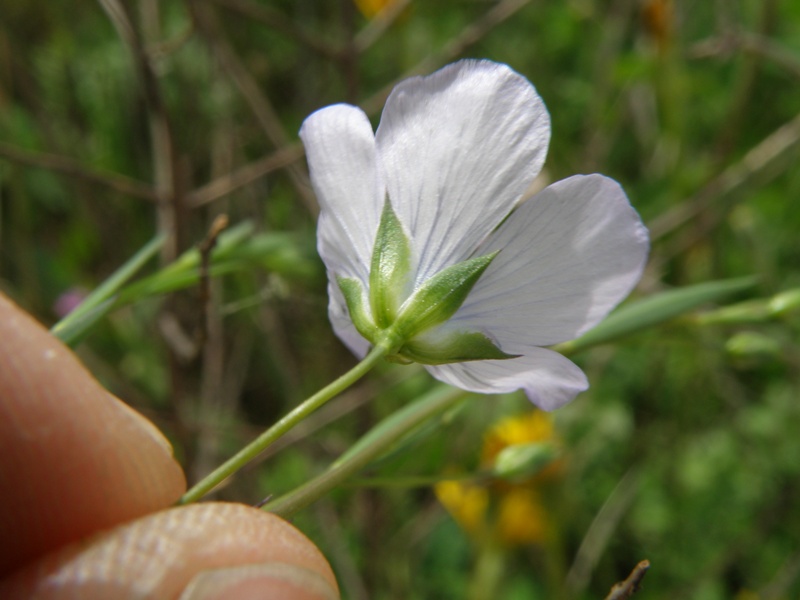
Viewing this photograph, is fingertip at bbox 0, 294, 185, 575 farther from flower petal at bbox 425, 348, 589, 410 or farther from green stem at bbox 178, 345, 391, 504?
flower petal at bbox 425, 348, 589, 410

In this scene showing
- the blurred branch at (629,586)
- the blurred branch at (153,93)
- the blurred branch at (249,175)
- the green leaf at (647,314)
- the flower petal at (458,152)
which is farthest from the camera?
the blurred branch at (249,175)

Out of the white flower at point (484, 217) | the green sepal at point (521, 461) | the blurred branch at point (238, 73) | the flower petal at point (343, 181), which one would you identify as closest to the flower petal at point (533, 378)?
the white flower at point (484, 217)

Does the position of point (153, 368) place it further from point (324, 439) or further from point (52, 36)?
point (52, 36)

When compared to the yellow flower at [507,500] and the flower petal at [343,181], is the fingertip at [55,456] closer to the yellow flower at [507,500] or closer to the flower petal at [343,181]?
the flower petal at [343,181]

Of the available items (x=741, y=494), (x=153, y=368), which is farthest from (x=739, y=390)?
(x=153, y=368)

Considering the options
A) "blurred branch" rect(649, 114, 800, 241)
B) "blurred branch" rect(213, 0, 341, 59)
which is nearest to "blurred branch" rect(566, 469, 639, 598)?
"blurred branch" rect(649, 114, 800, 241)

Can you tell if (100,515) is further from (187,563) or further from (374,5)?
(374,5)

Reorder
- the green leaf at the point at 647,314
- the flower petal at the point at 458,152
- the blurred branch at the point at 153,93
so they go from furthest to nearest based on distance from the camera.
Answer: the blurred branch at the point at 153,93 → the green leaf at the point at 647,314 → the flower petal at the point at 458,152
